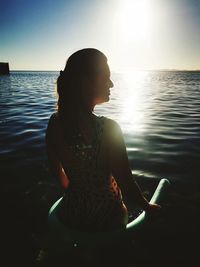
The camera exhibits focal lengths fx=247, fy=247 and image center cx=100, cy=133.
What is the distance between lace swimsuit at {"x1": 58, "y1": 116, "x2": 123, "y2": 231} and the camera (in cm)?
217

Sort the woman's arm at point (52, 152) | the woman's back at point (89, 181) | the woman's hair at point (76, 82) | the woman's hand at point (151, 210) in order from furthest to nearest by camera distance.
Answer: the woman's hand at point (151, 210), the woman's arm at point (52, 152), the woman's back at point (89, 181), the woman's hair at point (76, 82)

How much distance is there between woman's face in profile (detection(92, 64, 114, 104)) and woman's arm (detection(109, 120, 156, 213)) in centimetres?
23

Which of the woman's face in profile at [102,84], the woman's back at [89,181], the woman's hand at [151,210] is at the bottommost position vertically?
the woman's hand at [151,210]

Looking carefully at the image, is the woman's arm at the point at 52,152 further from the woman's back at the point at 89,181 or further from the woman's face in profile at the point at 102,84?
the woman's face in profile at the point at 102,84

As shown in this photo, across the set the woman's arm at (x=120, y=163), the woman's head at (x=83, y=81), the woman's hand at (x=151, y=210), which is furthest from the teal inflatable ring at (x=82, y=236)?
the woman's head at (x=83, y=81)

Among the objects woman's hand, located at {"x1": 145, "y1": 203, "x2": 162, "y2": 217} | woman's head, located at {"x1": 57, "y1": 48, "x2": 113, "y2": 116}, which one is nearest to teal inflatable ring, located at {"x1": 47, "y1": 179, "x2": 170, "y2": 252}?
woman's hand, located at {"x1": 145, "y1": 203, "x2": 162, "y2": 217}

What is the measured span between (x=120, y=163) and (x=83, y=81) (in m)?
0.73

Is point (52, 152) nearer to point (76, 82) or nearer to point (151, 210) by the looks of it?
point (76, 82)

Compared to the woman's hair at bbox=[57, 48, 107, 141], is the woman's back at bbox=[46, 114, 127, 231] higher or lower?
lower

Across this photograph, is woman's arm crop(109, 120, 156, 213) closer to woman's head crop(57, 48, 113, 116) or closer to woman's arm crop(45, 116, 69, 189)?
woman's head crop(57, 48, 113, 116)

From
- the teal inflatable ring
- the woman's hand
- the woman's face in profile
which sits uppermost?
the woman's face in profile

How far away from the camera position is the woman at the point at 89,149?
195 cm

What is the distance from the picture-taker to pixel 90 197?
228cm

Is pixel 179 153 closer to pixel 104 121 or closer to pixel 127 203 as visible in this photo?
pixel 127 203
